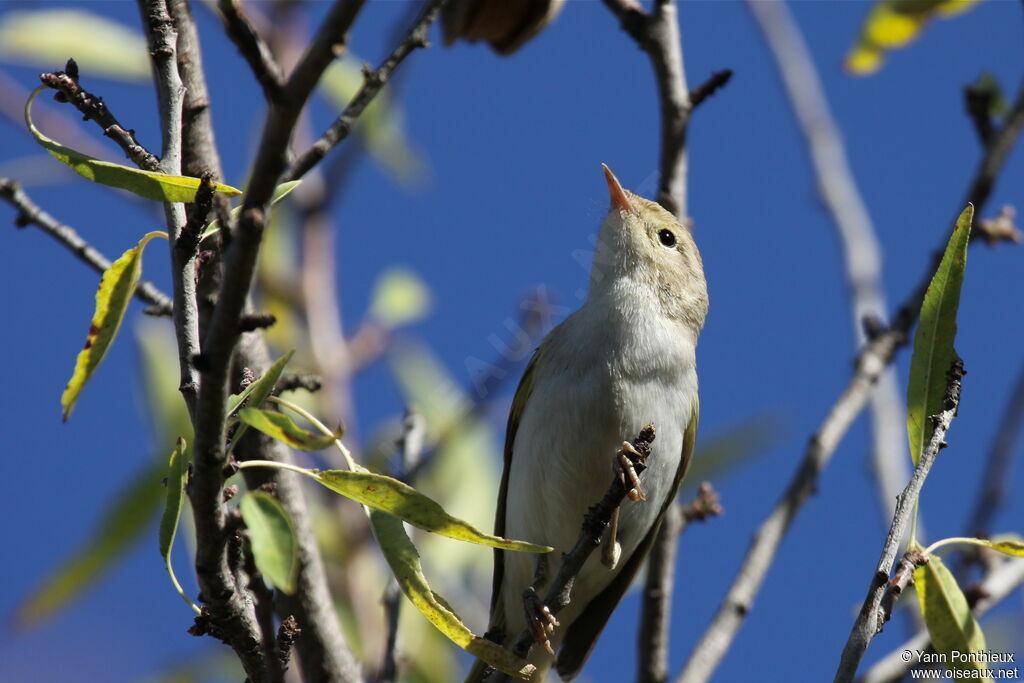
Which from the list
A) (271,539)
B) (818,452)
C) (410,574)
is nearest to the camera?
(271,539)

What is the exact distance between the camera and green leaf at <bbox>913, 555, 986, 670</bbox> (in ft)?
7.38

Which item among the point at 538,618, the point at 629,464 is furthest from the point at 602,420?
the point at 629,464

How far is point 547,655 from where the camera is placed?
3.56 meters

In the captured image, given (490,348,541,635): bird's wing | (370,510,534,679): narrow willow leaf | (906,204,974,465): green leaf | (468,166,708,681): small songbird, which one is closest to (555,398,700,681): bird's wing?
(468,166,708,681): small songbird

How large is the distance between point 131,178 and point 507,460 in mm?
2255

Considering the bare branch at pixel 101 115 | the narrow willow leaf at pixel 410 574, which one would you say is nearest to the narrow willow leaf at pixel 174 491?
the narrow willow leaf at pixel 410 574

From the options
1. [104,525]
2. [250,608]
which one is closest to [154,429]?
[104,525]

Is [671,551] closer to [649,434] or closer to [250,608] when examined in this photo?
[649,434]

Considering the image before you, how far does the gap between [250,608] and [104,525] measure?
1936 mm

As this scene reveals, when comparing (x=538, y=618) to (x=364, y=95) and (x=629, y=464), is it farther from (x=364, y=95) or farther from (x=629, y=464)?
(x=364, y=95)

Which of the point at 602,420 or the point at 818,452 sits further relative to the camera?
the point at 818,452

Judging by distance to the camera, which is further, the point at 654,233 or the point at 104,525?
the point at 654,233

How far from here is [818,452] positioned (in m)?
3.73

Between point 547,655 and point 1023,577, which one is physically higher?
point 1023,577
